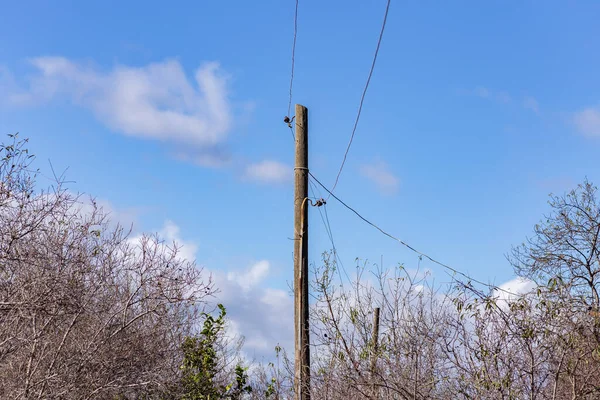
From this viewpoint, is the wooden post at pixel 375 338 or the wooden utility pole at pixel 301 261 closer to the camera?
the wooden utility pole at pixel 301 261

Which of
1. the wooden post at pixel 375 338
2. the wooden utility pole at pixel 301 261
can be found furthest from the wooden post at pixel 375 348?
the wooden utility pole at pixel 301 261

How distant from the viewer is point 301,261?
29.5 ft

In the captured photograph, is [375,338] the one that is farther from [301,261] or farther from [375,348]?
[301,261]

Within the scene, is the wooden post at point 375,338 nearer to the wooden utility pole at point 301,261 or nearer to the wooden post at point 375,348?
the wooden post at point 375,348

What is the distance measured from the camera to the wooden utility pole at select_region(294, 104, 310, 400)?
877cm

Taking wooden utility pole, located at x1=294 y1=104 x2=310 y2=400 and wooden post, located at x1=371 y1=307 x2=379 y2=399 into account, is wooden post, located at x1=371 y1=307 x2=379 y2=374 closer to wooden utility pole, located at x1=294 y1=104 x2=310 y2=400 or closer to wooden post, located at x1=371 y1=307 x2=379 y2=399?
wooden post, located at x1=371 y1=307 x2=379 y2=399

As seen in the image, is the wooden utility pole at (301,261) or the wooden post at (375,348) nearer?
the wooden utility pole at (301,261)

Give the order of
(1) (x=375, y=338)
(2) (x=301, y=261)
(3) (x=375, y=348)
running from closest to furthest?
(2) (x=301, y=261), (3) (x=375, y=348), (1) (x=375, y=338)

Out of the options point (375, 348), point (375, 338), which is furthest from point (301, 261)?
point (375, 338)

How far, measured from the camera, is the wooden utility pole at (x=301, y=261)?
28.8 feet

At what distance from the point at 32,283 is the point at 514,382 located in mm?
6623

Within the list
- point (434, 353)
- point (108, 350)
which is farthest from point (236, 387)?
point (434, 353)

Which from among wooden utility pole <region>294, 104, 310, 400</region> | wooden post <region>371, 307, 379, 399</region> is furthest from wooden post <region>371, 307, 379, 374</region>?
wooden utility pole <region>294, 104, 310, 400</region>

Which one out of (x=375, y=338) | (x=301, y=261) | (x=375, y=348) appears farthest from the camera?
(x=375, y=338)
